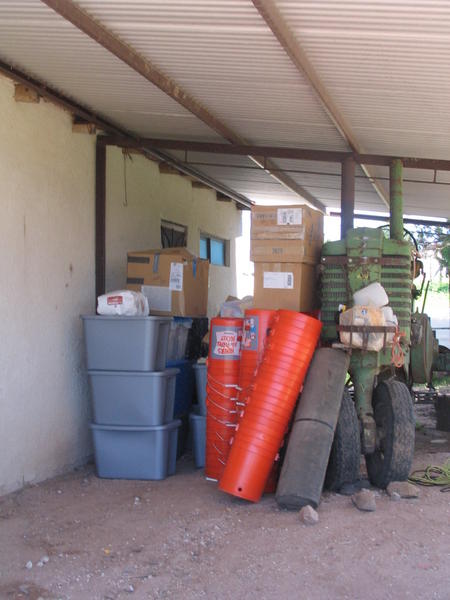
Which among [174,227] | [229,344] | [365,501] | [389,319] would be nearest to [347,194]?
[389,319]

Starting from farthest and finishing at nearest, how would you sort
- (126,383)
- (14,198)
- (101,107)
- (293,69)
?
(101,107) → (126,383) → (14,198) → (293,69)

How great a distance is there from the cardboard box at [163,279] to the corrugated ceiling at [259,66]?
136 centimetres

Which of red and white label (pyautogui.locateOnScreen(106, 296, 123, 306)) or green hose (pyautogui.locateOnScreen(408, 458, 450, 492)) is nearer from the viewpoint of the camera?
green hose (pyautogui.locateOnScreen(408, 458, 450, 492))

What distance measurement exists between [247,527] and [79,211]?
3.40 metres

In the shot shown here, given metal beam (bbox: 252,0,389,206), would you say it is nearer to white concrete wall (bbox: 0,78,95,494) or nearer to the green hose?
white concrete wall (bbox: 0,78,95,494)

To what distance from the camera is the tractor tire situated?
19.0 ft

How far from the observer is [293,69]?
5.48m

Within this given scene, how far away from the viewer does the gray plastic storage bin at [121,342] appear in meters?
6.34

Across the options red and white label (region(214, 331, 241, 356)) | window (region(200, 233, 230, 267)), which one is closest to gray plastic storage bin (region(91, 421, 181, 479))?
red and white label (region(214, 331, 241, 356))

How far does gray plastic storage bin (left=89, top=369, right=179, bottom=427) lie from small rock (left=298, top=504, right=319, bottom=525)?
69.8 inches

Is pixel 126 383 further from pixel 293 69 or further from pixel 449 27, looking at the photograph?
pixel 449 27

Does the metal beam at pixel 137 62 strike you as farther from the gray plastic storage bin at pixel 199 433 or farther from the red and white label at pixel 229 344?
the gray plastic storage bin at pixel 199 433

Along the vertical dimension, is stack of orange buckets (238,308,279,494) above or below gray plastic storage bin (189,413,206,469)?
above

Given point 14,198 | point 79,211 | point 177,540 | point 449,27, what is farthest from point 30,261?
point 449,27
